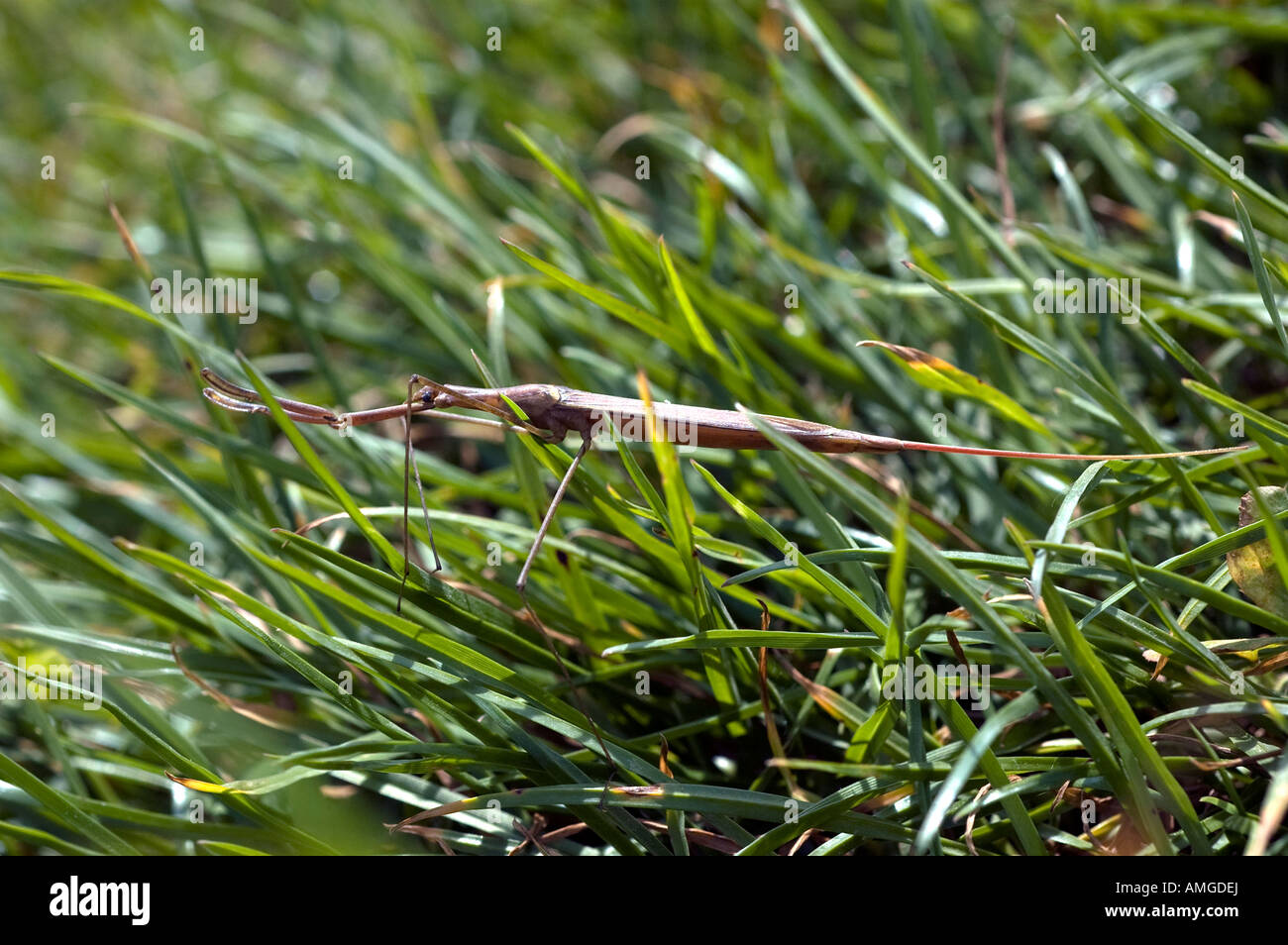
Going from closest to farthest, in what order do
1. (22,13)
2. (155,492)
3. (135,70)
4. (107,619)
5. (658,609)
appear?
(658,609) → (107,619) → (155,492) → (135,70) → (22,13)

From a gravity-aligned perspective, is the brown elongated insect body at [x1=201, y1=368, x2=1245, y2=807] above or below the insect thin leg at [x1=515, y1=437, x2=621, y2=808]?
above

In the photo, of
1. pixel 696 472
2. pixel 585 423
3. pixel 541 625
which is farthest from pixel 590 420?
pixel 696 472

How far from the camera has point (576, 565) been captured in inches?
57.6

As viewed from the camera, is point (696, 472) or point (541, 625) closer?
point (541, 625)

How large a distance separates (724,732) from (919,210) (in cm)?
133

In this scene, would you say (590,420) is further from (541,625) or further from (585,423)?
(541,625)

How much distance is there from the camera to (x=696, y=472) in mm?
1765

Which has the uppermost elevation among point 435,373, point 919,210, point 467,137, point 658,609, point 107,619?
point 467,137

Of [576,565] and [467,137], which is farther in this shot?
[467,137]

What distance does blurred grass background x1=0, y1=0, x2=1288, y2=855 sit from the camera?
1233 mm

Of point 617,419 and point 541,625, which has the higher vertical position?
point 617,419

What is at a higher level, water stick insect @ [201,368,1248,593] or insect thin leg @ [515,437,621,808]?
water stick insect @ [201,368,1248,593]

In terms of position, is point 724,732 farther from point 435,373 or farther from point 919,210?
point 919,210

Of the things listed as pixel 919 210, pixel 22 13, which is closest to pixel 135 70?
pixel 22 13
